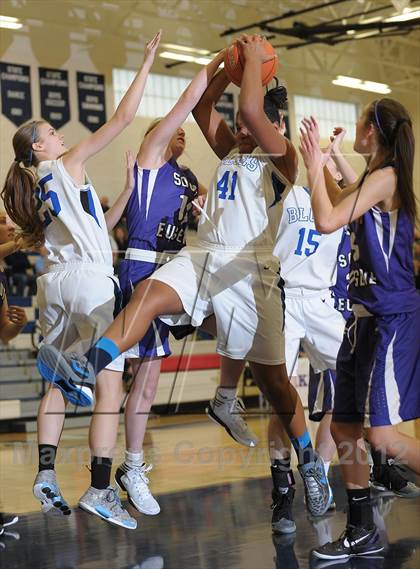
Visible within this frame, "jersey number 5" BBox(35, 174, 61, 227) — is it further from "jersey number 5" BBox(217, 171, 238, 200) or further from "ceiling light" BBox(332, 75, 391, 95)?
"ceiling light" BBox(332, 75, 391, 95)

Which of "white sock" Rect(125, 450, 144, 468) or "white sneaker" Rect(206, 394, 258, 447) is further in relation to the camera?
"white sneaker" Rect(206, 394, 258, 447)

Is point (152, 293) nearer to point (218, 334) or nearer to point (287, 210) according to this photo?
point (218, 334)

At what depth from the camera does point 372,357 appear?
4.24 metres

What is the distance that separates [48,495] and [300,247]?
7.75 feet

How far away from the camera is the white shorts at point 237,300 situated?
454cm

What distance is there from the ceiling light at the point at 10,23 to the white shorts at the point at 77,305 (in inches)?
419

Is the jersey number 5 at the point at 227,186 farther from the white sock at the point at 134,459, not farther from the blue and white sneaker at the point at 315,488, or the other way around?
the blue and white sneaker at the point at 315,488

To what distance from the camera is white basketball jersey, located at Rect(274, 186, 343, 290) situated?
5.72m

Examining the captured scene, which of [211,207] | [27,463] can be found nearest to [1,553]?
[211,207]

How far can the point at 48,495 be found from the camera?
14.5 ft

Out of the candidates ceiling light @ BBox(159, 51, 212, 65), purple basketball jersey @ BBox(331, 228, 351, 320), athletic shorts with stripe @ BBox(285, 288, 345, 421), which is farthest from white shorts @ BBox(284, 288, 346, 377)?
ceiling light @ BBox(159, 51, 212, 65)

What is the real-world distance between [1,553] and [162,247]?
6.52 feet

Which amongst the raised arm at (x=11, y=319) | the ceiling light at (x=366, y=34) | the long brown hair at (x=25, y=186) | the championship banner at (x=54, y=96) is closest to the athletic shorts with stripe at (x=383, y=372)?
the long brown hair at (x=25, y=186)

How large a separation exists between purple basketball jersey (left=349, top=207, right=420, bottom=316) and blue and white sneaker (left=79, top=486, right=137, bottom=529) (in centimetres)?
166
